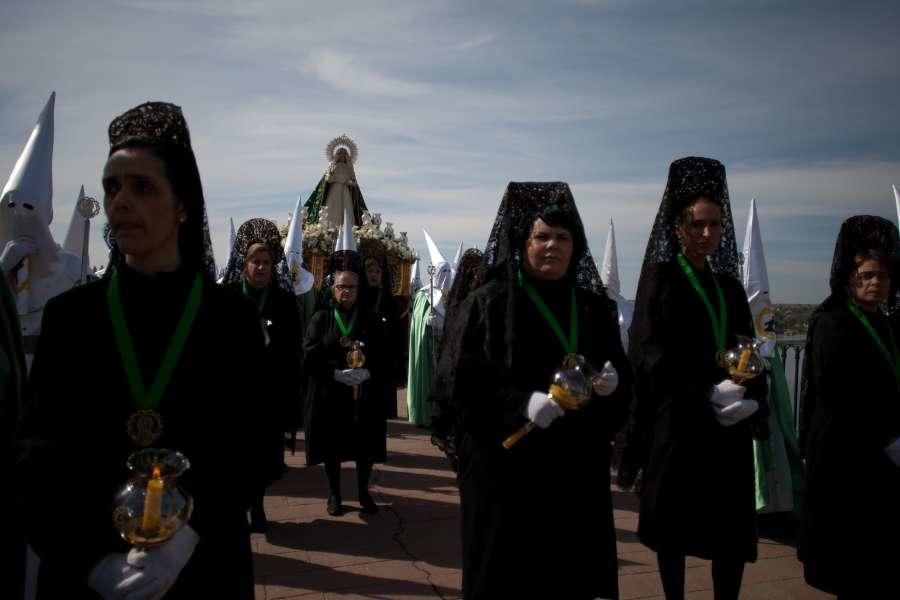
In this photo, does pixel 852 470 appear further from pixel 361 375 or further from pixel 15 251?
pixel 15 251

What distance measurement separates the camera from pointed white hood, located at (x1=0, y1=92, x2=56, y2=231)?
13.1 feet

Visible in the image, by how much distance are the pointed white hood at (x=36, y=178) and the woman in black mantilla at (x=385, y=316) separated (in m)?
2.49

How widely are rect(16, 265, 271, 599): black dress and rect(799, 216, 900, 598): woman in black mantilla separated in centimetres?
275

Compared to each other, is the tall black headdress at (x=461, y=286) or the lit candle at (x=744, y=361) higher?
the tall black headdress at (x=461, y=286)

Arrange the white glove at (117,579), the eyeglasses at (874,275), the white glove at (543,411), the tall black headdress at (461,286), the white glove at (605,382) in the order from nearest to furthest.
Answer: the white glove at (117,579) < the white glove at (543,411) < the white glove at (605,382) < the tall black headdress at (461,286) < the eyeglasses at (874,275)

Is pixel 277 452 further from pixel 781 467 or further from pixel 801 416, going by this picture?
pixel 781 467

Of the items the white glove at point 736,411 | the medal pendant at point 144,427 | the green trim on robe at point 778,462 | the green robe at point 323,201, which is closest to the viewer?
the medal pendant at point 144,427

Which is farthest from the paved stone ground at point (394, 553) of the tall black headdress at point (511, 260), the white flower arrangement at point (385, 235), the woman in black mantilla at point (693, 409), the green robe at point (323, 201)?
the green robe at point (323, 201)

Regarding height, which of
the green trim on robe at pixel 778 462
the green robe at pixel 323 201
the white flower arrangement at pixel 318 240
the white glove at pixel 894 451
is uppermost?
the green robe at pixel 323 201

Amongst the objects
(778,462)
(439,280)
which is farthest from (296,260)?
(778,462)

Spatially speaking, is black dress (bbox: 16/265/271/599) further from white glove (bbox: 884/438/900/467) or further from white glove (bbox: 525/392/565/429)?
white glove (bbox: 884/438/900/467)

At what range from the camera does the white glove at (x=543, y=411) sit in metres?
2.52

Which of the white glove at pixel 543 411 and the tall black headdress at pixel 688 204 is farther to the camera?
the tall black headdress at pixel 688 204

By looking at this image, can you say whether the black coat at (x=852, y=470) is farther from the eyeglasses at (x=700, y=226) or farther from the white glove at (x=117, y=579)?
the white glove at (x=117, y=579)
